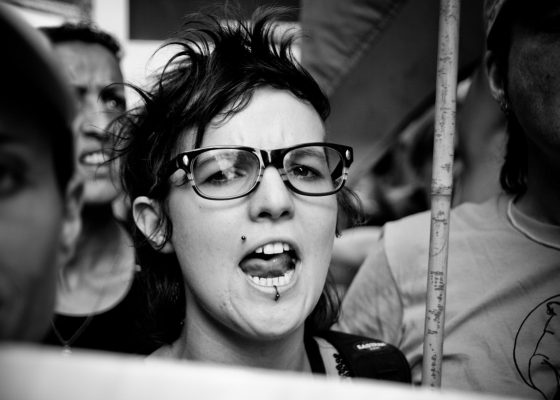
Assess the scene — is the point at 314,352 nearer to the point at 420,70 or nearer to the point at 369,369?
the point at 369,369

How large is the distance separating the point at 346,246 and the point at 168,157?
176 centimetres

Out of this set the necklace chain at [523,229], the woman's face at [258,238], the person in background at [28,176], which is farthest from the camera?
the necklace chain at [523,229]

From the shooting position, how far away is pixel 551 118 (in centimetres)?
148

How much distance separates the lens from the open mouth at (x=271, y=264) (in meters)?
1.38

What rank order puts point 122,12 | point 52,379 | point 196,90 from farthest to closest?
point 122,12, point 196,90, point 52,379

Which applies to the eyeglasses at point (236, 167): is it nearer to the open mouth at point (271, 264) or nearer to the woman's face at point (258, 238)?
the woman's face at point (258, 238)

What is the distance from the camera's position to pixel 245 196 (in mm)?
1342

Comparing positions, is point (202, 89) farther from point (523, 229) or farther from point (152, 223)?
point (523, 229)

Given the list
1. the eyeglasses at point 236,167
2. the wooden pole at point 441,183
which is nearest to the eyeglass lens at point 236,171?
the eyeglasses at point 236,167

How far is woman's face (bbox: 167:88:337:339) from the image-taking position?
4.40 ft

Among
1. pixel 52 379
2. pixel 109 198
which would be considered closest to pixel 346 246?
pixel 109 198

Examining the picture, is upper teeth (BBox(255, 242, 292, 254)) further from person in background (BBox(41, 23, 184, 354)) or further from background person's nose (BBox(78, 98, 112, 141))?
background person's nose (BBox(78, 98, 112, 141))

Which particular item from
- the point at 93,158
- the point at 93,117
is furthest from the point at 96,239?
the point at 93,117

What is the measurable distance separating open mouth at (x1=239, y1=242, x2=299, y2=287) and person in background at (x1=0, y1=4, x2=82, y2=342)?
80cm
